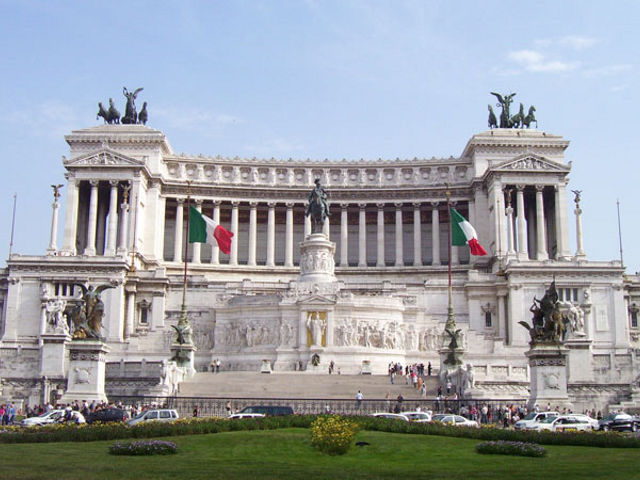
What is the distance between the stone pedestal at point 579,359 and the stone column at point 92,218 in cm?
5599

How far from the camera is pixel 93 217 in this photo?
97750mm

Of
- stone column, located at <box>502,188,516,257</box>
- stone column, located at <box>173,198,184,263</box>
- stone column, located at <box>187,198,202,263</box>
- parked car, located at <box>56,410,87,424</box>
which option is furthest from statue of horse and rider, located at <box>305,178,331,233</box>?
parked car, located at <box>56,410,87,424</box>

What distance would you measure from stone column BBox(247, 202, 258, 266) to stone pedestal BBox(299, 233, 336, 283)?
2697 centimetres

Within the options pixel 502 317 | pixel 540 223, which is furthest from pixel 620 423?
Result: pixel 540 223

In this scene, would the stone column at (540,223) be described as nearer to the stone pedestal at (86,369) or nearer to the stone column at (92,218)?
the stone column at (92,218)

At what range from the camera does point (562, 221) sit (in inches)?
3898

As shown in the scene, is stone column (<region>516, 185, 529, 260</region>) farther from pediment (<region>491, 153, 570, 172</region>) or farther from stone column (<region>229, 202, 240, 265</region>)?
stone column (<region>229, 202, 240, 265</region>)

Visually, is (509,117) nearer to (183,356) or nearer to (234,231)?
(234,231)

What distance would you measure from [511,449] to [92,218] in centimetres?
7773

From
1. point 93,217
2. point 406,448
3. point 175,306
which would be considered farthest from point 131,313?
point 406,448

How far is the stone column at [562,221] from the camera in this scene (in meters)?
98.2

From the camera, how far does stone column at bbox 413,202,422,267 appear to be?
106062 mm

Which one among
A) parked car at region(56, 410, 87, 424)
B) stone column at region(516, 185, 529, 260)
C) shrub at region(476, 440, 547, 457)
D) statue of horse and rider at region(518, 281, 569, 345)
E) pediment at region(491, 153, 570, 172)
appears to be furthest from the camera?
pediment at region(491, 153, 570, 172)

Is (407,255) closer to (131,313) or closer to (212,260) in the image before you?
(212,260)
